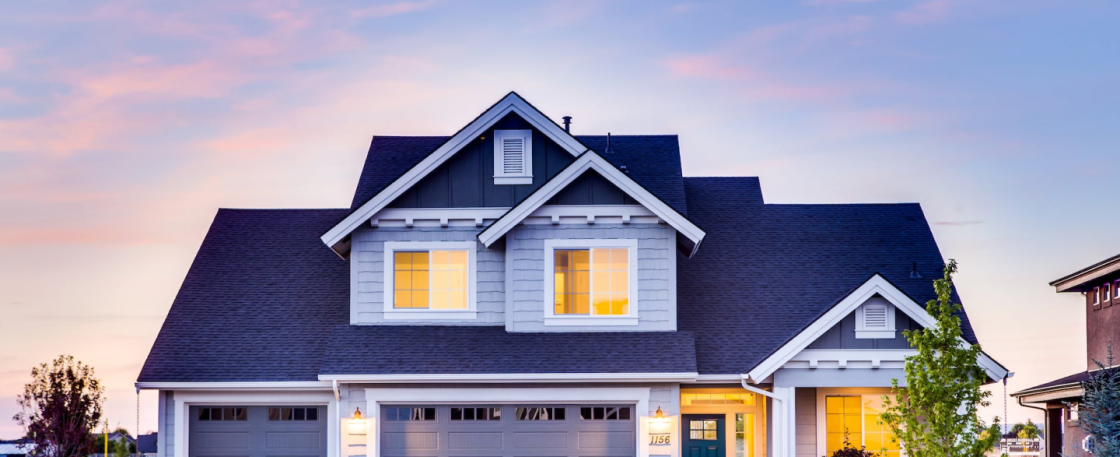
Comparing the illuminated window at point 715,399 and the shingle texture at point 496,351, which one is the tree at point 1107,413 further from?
the illuminated window at point 715,399

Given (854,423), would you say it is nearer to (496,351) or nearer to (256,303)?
(496,351)

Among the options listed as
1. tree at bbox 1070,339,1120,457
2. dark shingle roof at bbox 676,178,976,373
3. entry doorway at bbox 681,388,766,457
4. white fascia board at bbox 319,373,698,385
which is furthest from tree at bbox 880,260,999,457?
entry doorway at bbox 681,388,766,457

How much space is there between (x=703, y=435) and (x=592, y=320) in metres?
3.51

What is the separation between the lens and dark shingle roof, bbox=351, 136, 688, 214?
82.8 feet

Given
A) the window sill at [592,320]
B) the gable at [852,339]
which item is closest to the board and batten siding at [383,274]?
the window sill at [592,320]

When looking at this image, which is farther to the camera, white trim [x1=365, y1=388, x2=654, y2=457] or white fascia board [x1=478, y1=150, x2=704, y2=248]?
white fascia board [x1=478, y1=150, x2=704, y2=248]

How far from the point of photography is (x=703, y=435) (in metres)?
24.3

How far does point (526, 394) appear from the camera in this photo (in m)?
22.4

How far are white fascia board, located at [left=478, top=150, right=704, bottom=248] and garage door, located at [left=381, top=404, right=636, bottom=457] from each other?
3.24 m

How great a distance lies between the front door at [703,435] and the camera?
24.3 metres

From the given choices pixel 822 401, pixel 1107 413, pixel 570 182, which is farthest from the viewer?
pixel 822 401

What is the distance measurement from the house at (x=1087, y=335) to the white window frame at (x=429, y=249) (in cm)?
1094

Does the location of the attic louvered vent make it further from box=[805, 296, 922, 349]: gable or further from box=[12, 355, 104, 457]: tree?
box=[12, 355, 104, 457]: tree

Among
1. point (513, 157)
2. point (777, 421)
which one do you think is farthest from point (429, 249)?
point (777, 421)
